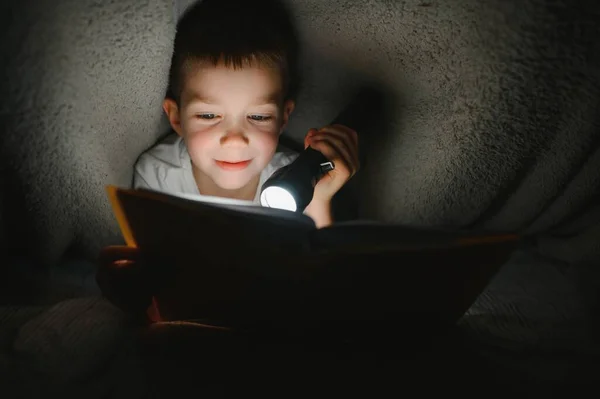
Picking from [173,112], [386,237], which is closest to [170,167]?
[173,112]

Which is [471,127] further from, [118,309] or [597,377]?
[118,309]

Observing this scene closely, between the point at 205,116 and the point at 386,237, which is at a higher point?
the point at 205,116

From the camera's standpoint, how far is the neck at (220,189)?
115 cm

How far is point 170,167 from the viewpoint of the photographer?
1.09 meters

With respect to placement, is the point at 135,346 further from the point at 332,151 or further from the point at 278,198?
the point at 332,151

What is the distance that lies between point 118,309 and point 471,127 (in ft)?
2.15

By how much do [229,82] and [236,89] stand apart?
0.02 m

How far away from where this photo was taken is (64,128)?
Answer: 2.62 ft

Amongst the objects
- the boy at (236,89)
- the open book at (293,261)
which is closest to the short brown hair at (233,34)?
the boy at (236,89)

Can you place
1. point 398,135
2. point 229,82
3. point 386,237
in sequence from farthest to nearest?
point 398,135
point 229,82
point 386,237

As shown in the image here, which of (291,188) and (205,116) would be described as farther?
(205,116)

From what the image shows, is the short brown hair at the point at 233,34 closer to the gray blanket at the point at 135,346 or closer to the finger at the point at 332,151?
the finger at the point at 332,151

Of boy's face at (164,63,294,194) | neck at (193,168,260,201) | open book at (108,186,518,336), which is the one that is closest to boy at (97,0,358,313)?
boy's face at (164,63,294,194)

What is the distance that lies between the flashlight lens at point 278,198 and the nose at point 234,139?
0.17 meters
